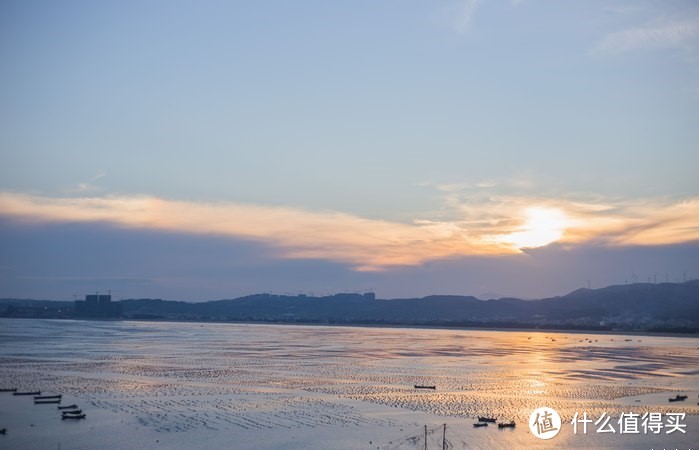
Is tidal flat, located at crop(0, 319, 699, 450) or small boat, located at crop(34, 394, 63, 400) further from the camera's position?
small boat, located at crop(34, 394, 63, 400)

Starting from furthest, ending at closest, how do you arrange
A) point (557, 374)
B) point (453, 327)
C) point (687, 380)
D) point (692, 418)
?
point (453, 327) < point (557, 374) < point (687, 380) < point (692, 418)

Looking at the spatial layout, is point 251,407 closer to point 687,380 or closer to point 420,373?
point 420,373

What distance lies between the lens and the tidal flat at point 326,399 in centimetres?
3100

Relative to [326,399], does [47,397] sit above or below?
above

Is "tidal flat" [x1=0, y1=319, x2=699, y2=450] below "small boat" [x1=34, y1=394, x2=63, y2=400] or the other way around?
below

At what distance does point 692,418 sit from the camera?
3675 centimetres

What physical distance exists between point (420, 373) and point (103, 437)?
31994mm

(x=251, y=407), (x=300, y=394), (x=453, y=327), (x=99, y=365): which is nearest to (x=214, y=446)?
(x=251, y=407)

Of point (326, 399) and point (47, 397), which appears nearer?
point (47, 397)

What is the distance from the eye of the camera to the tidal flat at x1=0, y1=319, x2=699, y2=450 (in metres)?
31.0

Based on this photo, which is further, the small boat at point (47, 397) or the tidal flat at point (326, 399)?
the small boat at point (47, 397)

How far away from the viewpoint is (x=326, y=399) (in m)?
41.5

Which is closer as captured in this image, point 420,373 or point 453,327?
point 420,373

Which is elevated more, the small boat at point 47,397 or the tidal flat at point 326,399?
the small boat at point 47,397
